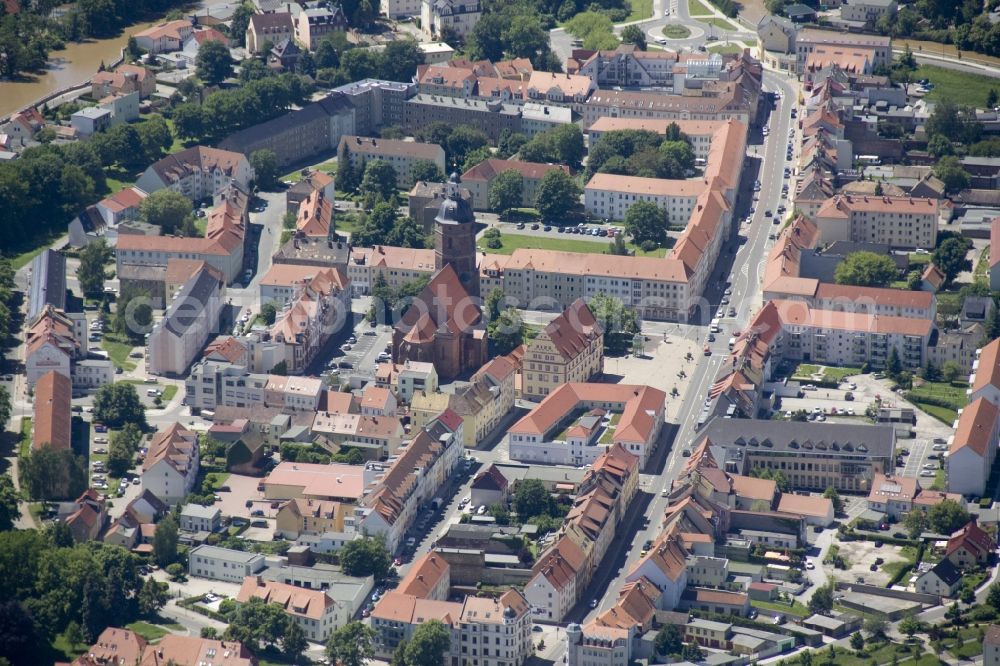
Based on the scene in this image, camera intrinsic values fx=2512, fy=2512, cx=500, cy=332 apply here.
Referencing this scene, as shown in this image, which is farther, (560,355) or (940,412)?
(560,355)

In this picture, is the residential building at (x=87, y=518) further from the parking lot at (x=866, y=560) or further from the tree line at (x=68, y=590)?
the parking lot at (x=866, y=560)

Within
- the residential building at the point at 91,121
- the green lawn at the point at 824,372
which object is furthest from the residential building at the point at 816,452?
the residential building at the point at 91,121

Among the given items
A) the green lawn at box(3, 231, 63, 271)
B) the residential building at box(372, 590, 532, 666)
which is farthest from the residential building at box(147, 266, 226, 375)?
the residential building at box(372, 590, 532, 666)

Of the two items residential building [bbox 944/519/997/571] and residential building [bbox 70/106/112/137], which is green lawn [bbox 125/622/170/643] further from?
residential building [bbox 70/106/112/137]

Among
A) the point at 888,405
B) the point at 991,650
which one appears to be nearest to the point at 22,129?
the point at 888,405

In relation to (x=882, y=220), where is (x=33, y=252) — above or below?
below

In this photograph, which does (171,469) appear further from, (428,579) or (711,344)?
(711,344)

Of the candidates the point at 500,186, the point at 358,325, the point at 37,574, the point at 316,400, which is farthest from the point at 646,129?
the point at 37,574
